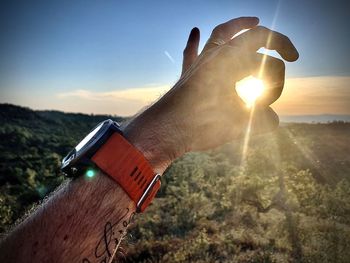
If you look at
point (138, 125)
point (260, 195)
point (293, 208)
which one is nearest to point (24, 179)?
point (260, 195)

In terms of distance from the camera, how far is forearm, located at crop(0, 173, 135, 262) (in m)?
0.93

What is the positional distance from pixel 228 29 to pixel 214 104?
0.44m

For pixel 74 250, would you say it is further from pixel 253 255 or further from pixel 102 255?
pixel 253 255

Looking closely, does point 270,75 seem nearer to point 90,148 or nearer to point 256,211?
point 90,148

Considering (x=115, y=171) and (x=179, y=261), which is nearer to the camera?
(x=115, y=171)

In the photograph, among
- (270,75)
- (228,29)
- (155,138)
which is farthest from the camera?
(228,29)

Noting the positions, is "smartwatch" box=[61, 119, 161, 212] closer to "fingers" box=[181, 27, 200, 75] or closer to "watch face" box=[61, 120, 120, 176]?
"watch face" box=[61, 120, 120, 176]

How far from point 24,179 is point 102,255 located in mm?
26635

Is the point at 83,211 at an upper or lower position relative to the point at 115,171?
lower

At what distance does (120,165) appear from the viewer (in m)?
1.00

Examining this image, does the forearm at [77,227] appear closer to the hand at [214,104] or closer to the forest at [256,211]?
the hand at [214,104]

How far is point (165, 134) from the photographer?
1.17m

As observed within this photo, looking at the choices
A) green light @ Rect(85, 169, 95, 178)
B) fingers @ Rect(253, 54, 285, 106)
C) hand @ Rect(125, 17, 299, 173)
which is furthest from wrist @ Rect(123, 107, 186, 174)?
fingers @ Rect(253, 54, 285, 106)

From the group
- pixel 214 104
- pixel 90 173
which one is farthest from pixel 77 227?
pixel 214 104
